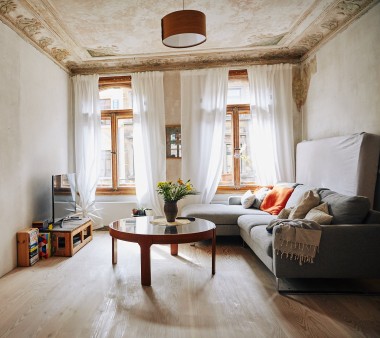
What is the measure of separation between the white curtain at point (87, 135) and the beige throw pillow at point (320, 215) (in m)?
3.71

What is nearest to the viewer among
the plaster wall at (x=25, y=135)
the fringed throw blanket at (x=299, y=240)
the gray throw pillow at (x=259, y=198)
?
the fringed throw blanket at (x=299, y=240)

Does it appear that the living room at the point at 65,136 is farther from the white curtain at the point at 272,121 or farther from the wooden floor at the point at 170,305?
the white curtain at the point at 272,121

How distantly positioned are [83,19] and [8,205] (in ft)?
7.99

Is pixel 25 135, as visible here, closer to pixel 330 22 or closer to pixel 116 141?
pixel 116 141

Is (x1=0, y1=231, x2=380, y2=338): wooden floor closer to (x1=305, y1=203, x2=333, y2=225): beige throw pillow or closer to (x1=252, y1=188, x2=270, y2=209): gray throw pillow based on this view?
(x1=305, y1=203, x2=333, y2=225): beige throw pillow

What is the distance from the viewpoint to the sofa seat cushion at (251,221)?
3.50m

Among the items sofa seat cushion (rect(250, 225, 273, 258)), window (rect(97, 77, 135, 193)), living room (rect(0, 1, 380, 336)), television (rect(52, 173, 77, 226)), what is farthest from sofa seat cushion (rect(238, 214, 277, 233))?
television (rect(52, 173, 77, 226))

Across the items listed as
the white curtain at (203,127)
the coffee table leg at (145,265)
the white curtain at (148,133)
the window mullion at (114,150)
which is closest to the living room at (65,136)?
the coffee table leg at (145,265)

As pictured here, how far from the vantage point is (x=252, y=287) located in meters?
2.74

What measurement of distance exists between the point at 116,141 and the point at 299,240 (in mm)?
3861

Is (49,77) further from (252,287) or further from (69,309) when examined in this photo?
(252,287)

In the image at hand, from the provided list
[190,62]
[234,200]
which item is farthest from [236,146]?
[190,62]

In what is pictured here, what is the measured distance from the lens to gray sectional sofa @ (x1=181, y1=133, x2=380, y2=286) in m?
2.54

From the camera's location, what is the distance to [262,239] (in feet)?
9.57
